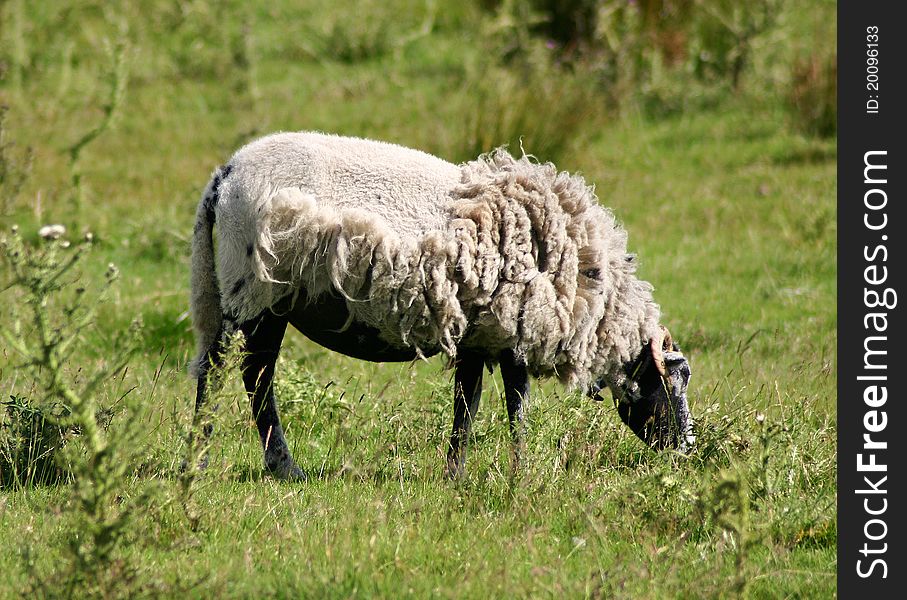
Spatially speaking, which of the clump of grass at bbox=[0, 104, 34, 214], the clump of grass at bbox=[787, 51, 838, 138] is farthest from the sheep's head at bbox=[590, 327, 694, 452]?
the clump of grass at bbox=[787, 51, 838, 138]

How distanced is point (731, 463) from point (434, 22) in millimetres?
10860

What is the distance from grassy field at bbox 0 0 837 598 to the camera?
12.4ft

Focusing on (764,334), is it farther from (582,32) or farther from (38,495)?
(582,32)

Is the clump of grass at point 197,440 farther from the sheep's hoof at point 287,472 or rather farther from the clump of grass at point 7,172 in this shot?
the clump of grass at point 7,172

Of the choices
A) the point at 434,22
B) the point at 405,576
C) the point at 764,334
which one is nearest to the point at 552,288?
the point at 405,576

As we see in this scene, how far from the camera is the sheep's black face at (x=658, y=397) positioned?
15.9 feet

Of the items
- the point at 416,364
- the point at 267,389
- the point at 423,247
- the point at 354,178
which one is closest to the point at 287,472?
the point at 267,389

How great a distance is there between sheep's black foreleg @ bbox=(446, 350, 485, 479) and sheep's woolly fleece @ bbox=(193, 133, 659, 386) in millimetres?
148

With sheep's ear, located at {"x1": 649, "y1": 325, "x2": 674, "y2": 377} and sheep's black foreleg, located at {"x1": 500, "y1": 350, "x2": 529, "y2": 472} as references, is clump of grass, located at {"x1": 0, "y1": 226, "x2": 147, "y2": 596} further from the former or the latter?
sheep's ear, located at {"x1": 649, "y1": 325, "x2": 674, "y2": 377}
